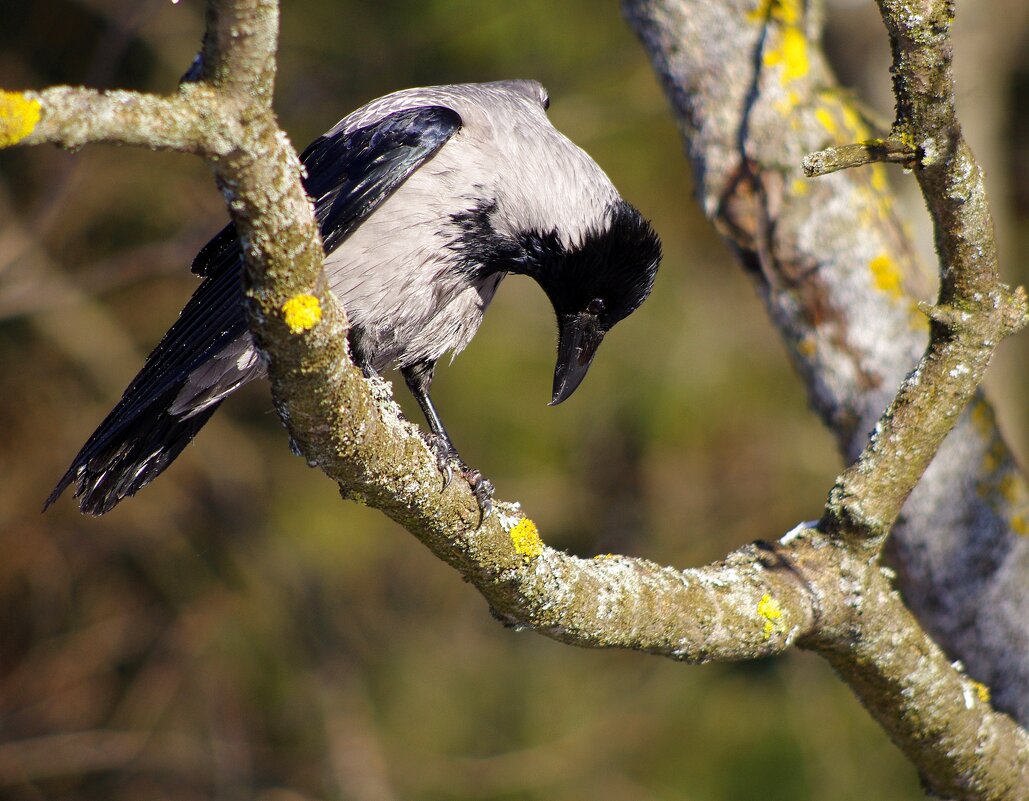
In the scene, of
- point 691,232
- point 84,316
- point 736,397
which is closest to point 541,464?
point 736,397

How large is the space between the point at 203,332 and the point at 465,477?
0.75 meters

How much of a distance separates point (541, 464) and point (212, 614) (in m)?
2.01

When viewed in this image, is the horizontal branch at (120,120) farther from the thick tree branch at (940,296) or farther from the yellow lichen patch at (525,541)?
→ the thick tree branch at (940,296)

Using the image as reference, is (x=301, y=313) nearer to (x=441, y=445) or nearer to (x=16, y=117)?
(x=16, y=117)

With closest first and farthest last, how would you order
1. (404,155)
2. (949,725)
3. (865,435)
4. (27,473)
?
(949,725)
(404,155)
(865,435)
(27,473)

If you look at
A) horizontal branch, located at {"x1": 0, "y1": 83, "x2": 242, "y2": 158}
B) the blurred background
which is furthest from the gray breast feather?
the blurred background

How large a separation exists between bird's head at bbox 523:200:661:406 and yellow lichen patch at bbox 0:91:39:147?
5.52 feet

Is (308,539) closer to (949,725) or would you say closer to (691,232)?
(691,232)

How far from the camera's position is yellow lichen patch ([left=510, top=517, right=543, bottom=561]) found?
2035mm

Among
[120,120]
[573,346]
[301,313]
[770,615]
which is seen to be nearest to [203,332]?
[573,346]

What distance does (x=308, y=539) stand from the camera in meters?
6.27

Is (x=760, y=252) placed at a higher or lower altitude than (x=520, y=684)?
higher

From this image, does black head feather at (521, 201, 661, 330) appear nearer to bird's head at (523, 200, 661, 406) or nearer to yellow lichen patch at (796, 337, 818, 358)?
bird's head at (523, 200, 661, 406)

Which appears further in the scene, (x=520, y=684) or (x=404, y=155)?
(x=520, y=684)
